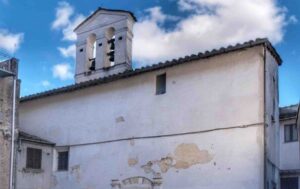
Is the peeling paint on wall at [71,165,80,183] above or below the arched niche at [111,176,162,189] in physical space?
above

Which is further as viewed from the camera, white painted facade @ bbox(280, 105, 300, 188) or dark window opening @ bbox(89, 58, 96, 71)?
dark window opening @ bbox(89, 58, 96, 71)

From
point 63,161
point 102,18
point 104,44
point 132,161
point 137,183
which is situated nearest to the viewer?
point 137,183

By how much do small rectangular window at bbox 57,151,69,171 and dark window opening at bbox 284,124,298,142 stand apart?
10.5 meters

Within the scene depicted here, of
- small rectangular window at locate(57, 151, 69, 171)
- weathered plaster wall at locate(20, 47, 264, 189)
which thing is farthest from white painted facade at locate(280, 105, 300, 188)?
small rectangular window at locate(57, 151, 69, 171)

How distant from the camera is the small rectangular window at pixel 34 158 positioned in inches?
763

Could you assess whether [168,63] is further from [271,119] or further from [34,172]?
[34,172]

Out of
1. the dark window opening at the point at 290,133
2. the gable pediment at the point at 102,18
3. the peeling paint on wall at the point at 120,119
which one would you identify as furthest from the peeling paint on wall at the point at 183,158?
the dark window opening at the point at 290,133

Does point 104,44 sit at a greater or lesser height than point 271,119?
greater

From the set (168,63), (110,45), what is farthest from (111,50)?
(168,63)

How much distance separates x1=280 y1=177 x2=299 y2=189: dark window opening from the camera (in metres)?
22.3

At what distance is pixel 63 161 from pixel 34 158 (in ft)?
3.99

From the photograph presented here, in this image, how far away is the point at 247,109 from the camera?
1551cm

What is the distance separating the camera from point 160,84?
705 inches

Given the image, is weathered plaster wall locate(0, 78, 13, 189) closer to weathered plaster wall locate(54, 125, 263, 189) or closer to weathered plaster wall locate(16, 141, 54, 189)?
weathered plaster wall locate(16, 141, 54, 189)
